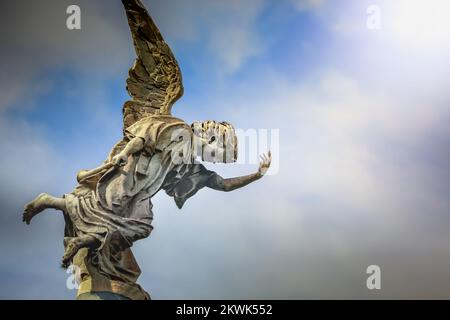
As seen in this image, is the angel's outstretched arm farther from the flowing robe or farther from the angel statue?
the flowing robe

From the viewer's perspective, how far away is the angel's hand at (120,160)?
10336 millimetres

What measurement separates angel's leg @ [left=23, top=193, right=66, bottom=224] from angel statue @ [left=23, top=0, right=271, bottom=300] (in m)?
0.01

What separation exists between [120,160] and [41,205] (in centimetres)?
129

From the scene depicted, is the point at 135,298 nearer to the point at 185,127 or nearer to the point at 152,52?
the point at 185,127

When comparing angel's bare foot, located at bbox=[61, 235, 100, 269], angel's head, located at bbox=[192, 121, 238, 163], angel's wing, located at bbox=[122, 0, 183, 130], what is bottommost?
angel's bare foot, located at bbox=[61, 235, 100, 269]

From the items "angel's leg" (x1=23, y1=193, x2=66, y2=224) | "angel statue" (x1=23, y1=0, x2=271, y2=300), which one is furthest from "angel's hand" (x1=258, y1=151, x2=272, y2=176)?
"angel's leg" (x1=23, y1=193, x2=66, y2=224)

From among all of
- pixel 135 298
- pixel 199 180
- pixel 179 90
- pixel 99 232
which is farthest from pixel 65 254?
pixel 179 90

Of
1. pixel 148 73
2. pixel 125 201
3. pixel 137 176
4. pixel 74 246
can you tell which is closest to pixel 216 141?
pixel 137 176

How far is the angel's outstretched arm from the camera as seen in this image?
36.0ft

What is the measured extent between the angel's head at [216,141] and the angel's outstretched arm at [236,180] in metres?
0.30

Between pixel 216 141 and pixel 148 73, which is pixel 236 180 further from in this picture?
pixel 148 73

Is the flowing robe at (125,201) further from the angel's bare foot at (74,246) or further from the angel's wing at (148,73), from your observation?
the angel's wing at (148,73)

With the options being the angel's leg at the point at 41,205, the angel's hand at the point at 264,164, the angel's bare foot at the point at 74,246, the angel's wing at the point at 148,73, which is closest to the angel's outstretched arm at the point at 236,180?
the angel's hand at the point at 264,164

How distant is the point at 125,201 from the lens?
10.4 meters
